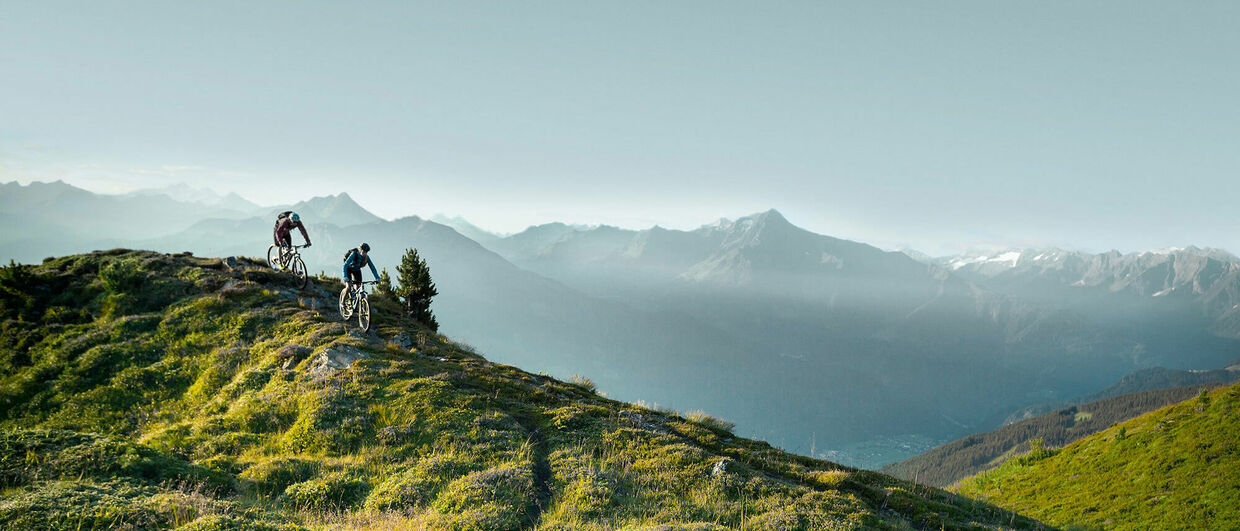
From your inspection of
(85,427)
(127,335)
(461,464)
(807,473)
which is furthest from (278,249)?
(807,473)

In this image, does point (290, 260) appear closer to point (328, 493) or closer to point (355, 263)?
point (355, 263)

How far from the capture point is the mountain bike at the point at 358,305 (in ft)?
75.4

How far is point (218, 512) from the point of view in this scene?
854 cm

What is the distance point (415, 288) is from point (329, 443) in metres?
26.9

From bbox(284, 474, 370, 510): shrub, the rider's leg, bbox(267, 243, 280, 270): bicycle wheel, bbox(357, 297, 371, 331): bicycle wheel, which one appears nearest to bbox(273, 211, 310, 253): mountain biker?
the rider's leg

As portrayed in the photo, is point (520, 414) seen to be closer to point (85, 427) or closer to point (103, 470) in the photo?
point (103, 470)

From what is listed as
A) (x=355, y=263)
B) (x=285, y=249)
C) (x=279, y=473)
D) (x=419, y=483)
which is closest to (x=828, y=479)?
(x=419, y=483)

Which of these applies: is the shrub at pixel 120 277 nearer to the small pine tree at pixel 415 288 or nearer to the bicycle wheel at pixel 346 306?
the bicycle wheel at pixel 346 306

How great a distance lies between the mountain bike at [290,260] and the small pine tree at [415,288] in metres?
9.06

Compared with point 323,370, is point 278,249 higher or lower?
higher

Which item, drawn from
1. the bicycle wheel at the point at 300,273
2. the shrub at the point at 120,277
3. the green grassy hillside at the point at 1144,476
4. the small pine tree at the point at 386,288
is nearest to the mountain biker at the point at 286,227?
the bicycle wheel at the point at 300,273

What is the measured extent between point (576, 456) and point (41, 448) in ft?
34.2

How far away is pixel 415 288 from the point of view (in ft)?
129

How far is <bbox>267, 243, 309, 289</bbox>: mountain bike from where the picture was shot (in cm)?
2850
